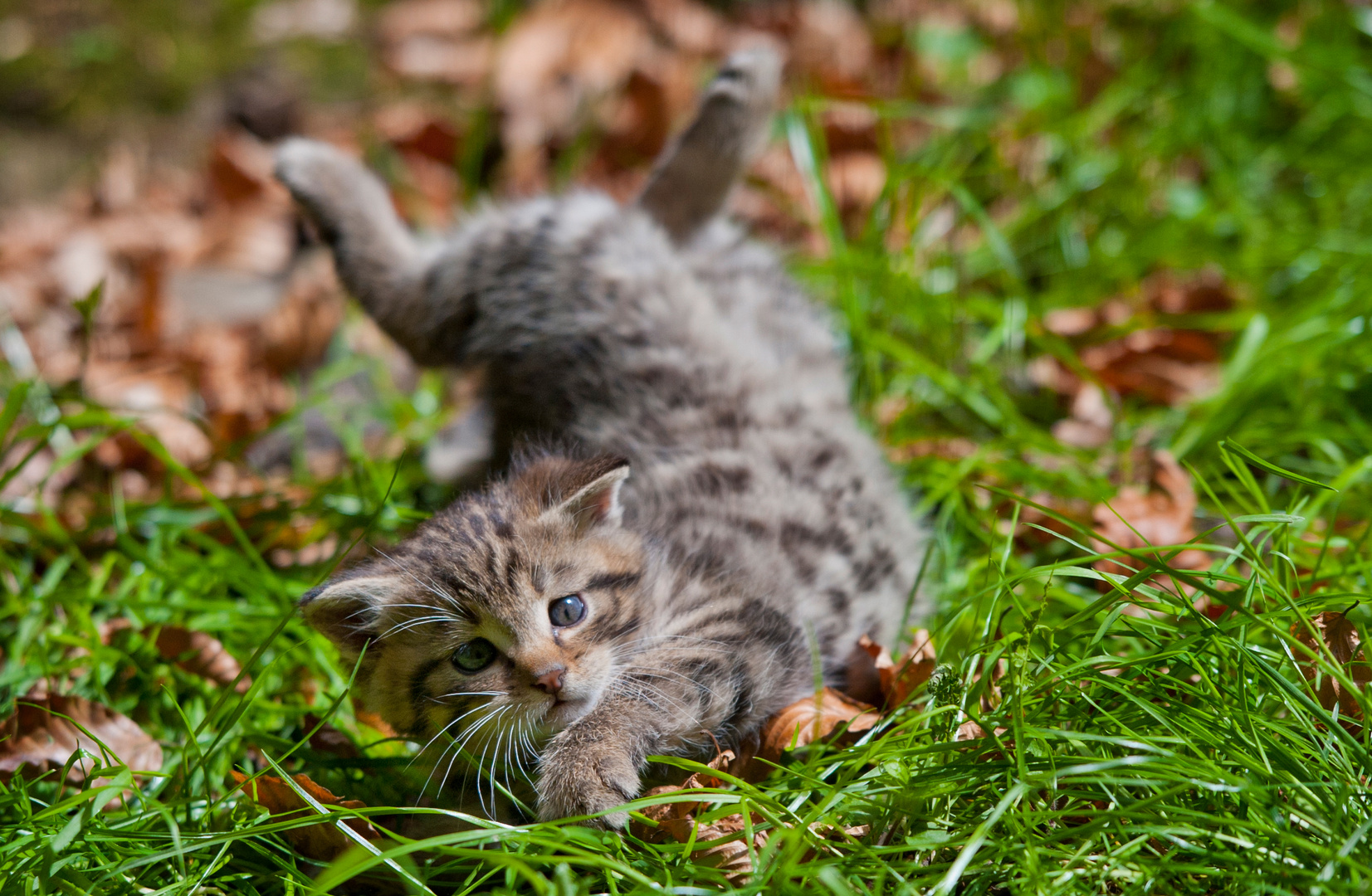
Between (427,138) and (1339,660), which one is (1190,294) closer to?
(1339,660)

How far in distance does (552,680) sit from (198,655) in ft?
3.80

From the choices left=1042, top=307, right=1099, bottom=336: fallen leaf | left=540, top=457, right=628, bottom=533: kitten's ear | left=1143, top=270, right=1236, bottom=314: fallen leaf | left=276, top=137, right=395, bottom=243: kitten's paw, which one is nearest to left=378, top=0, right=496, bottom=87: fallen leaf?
left=276, top=137, right=395, bottom=243: kitten's paw

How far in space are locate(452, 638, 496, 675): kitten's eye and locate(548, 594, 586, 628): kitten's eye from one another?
142 millimetres

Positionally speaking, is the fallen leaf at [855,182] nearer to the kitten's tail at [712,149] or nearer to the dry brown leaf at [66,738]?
the kitten's tail at [712,149]

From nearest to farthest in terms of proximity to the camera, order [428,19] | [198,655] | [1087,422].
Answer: [198,655], [1087,422], [428,19]

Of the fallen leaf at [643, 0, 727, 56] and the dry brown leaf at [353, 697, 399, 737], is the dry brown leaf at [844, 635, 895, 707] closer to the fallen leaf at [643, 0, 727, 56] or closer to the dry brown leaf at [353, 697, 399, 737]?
the dry brown leaf at [353, 697, 399, 737]

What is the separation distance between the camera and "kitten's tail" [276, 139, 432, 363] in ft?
10.8

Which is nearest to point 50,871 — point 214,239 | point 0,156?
point 214,239

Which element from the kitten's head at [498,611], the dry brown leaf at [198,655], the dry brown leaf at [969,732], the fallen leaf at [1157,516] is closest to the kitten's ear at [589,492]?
the kitten's head at [498,611]

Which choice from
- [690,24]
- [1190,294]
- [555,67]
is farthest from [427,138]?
[1190,294]

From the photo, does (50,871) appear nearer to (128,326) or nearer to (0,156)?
(128,326)

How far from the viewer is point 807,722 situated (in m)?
2.23

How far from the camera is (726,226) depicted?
11.5ft

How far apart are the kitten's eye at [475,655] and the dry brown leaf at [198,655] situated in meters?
0.82
